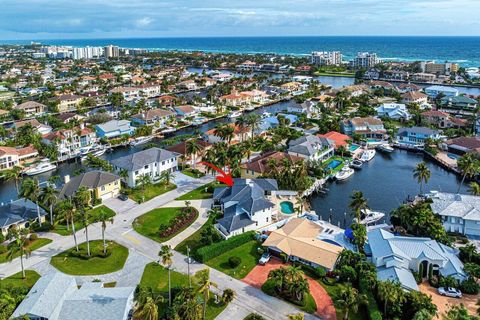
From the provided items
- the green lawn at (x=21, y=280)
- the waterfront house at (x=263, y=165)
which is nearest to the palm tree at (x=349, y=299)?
the green lawn at (x=21, y=280)

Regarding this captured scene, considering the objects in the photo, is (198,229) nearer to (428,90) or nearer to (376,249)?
(376,249)

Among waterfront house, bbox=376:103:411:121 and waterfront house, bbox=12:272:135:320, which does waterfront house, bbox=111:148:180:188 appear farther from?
waterfront house, bbox=376:103:411:121

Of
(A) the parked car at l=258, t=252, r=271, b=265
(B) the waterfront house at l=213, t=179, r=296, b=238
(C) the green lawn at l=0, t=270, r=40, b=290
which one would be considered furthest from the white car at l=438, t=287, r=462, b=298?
(C) the green lawn at l=0, t=270, r=40, b=290

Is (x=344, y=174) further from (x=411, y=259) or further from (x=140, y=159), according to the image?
(x=140, y=159)

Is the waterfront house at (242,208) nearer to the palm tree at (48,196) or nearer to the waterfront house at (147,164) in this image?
the waterfront house at (147,164)

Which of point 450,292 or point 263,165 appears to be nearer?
point 450,292

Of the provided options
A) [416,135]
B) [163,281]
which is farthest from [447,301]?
[416,135]
